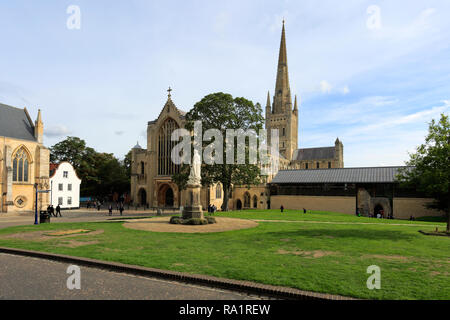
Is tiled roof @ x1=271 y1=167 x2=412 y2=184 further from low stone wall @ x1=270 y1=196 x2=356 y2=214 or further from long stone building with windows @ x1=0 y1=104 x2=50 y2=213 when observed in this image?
long stone building with windows @ x1=0 y1=104 x2=50 y2=213

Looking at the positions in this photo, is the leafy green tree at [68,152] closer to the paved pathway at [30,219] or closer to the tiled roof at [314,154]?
→ the paved pathway at [30,219]

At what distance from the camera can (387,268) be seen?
28.7 ft

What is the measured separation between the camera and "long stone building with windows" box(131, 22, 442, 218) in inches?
1593

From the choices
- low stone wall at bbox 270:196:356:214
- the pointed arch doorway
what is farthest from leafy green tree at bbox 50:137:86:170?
low stone wall at bbox 270:196:356:214

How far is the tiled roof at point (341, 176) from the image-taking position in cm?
4165

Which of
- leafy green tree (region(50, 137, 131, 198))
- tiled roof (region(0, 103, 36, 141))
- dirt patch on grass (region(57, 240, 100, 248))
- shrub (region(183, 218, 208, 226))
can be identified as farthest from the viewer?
leafy green tree (region(50, 137, 131, 198))

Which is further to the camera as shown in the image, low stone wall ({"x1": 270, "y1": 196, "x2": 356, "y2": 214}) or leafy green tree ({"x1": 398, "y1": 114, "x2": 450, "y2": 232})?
low stone wall ({"x1": 270, "y1": 196, "x2": 356, "y2": 214})

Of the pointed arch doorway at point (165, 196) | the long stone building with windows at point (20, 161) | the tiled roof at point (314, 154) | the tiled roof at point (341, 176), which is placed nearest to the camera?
the long stone building with windows at point (20, 161)

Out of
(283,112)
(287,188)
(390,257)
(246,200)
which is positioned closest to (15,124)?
(246,200)

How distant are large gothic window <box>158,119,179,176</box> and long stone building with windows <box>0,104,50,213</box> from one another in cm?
1784

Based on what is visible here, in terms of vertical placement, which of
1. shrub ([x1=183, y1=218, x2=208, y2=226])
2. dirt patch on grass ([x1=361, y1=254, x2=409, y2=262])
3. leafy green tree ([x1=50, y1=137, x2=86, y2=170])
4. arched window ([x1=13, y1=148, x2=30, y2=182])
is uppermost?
leafy green tree ([x1=50, y1=137, x2=86, y2=170])

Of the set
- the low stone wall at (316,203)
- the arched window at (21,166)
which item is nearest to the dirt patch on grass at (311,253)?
the low stone wall at (316,203)

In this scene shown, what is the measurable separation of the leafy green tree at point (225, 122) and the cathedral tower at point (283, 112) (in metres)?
71.7

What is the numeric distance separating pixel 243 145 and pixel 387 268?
81.3ft
